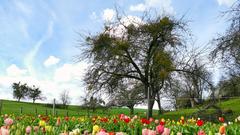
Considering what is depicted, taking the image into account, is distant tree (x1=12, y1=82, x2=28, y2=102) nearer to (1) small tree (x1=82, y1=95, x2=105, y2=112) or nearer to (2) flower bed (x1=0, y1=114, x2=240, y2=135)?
(1) small tree (x1=82, y1=95, x2=105, y2=112)

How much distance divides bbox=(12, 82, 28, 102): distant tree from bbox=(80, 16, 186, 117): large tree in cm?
5898

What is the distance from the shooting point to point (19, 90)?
81312 mm

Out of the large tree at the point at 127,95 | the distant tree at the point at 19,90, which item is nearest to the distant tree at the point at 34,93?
the distant tree at the point at 19,90

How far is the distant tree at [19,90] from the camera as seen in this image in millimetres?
81000

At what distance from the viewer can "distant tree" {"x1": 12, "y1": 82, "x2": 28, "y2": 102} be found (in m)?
81.0

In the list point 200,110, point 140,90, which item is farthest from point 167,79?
point 200,110

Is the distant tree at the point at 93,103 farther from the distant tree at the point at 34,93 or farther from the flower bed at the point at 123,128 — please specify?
the distant tree at the point at 34,93

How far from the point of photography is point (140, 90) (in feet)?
90.5

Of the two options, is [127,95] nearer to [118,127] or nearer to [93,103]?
[93,103]

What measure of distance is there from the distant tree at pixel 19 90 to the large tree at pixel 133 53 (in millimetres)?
58983

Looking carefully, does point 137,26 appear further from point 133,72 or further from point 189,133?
point 189,133

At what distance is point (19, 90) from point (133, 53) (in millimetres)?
61397

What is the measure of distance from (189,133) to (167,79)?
19.7 m

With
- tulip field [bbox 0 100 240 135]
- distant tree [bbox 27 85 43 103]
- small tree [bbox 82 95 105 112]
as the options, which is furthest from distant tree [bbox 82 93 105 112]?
distant tree [bbox 27 85 43 103]
